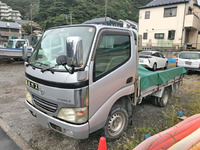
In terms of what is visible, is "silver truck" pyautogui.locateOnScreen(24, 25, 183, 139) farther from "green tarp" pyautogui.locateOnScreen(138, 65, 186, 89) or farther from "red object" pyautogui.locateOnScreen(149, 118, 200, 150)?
"red object" pyautogui.locateOnScreen(149, 118, 200, 150)

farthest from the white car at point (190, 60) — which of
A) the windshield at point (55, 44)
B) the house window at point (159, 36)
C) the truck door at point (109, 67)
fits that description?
the house window at point (159, 36)

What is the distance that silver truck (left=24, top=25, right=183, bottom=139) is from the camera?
2.11m

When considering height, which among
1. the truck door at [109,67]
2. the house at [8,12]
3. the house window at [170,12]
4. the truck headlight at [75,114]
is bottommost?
the truck headlight at [75,114]

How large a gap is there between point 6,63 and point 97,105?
14.0 m

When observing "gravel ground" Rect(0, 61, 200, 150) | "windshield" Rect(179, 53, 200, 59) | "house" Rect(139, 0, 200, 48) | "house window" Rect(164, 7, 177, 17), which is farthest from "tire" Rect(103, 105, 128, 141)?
"house window" Rect(164, 7, 177, 17)

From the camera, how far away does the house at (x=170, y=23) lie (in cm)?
2008

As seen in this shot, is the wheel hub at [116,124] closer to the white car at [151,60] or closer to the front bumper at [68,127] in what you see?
the front bumper at [68,127]

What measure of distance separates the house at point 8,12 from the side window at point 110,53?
9916cm

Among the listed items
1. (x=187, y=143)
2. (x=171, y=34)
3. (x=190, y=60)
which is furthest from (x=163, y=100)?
(x=171, y=34)

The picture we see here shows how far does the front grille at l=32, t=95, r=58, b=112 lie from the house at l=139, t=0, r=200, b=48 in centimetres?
2110

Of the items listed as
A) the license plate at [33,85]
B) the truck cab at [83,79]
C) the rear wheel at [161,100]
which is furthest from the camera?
the rear wheel at [161,100]

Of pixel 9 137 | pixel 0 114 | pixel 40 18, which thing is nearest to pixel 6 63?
pixel 0 114

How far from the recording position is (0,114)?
13.4 ft

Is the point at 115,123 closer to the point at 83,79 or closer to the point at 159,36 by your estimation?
the point at 83,79
